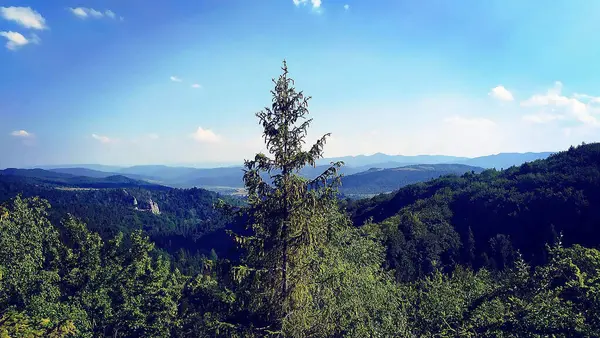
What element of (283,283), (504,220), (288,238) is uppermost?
(288,238)

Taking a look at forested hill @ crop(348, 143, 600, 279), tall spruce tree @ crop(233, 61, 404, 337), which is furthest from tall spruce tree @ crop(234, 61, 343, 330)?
forested hill @ crop(348, 143, 600, 279)

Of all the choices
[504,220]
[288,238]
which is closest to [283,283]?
[288,238]

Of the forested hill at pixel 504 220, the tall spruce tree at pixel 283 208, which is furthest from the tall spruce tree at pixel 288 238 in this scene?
the forested hill at pixel 504 220

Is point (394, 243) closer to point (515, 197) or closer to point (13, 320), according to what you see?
point (515, 197)

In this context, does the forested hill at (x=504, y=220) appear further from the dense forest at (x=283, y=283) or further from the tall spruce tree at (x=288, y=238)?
the tall spruce tree at (x=288, y=238)

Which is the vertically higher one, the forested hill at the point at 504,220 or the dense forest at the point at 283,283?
the dense forest at the point at 283,283

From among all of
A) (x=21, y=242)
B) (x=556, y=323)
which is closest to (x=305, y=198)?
(x=556, y=323)

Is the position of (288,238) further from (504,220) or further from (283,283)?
(504,220)

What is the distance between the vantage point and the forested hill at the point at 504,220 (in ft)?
237

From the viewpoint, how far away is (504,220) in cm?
9012

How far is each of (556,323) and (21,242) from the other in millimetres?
27879

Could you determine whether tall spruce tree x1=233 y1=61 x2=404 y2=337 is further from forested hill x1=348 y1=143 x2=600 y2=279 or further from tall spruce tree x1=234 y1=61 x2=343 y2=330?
forested hill x1=348 y1=143 x2=600 y2=279

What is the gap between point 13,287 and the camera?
21453 millimetres

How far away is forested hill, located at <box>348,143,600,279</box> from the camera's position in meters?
72.2
